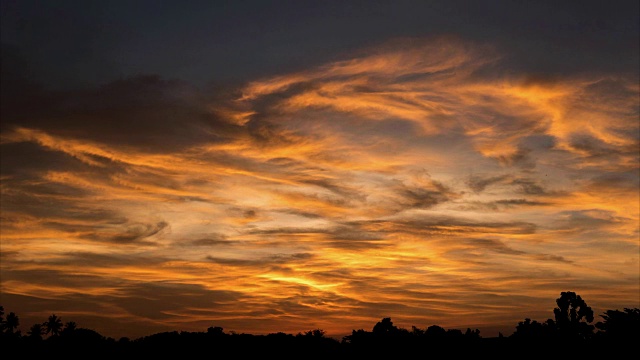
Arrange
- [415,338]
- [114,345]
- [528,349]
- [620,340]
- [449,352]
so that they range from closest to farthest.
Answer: [620,340], [528,349], [449,352], [415,338], [114,345]

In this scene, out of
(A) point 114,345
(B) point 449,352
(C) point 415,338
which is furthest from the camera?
(A) point 114,345

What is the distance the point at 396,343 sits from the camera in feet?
203

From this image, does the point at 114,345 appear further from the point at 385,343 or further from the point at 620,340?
the point at 620,340

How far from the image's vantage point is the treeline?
168 ft

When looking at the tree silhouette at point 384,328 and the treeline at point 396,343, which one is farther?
the tree silhouette at point 384,328

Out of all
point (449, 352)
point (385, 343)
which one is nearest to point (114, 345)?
point (385, 343)

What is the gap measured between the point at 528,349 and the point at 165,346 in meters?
34.9

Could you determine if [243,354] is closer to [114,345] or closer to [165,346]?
[165,346]

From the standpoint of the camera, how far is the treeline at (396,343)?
51094 millimetres

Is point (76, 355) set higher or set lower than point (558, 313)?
lower

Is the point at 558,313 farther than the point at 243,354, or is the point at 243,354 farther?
the point at 243,354

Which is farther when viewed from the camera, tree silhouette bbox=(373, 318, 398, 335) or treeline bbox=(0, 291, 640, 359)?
tree silhouette bbox=(373, 318, 398, 335)

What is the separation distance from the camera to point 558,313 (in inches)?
2263

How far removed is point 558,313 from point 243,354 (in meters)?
29.0
